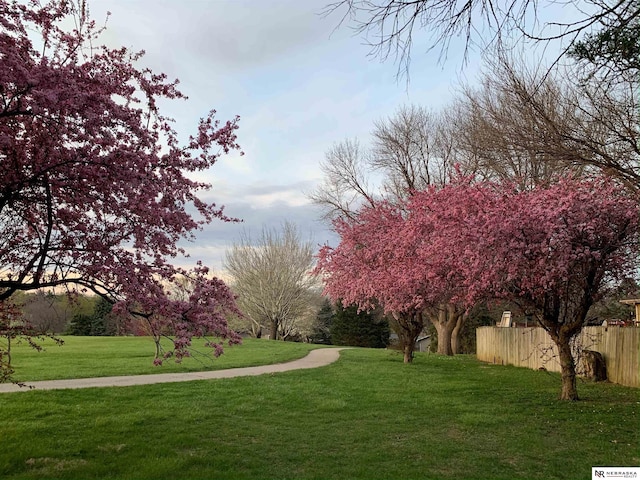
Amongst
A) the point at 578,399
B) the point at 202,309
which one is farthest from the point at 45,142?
the point at 578,399

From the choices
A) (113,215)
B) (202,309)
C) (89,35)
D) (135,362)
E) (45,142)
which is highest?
(89,35)

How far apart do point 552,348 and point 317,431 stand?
28.1 feet

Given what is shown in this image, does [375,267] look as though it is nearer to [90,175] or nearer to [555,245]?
[555,245]

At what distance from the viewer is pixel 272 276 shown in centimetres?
3488

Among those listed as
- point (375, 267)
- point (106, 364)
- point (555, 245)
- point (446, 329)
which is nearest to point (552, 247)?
point (555, 245)

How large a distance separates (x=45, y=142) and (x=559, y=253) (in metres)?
7.49

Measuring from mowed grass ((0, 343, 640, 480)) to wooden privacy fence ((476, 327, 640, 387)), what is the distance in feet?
2.07

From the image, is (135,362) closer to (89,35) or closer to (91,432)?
(91,432)

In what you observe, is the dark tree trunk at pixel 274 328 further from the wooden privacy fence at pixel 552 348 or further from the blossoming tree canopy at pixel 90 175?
the blossoming tree canopy at pixel 90 175

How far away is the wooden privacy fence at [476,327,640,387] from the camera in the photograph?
10797mm

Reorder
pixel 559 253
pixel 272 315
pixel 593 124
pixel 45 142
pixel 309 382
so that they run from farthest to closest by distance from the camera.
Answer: pixel 272 315
pixel 309 382
pixel 559 253
pixel 593 124
pixel 45 142

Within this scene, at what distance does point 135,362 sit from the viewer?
15.3 meters

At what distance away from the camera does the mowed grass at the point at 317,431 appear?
5223 mm

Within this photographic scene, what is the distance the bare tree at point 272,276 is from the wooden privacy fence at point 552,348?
1769 centimetres
